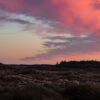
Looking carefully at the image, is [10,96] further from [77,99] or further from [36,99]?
[77,99]

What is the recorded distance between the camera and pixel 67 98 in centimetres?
2022

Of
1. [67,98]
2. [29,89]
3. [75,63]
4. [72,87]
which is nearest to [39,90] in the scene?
[29,89]

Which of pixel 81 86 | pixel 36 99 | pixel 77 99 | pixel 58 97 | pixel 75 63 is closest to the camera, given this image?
pixel 36 99

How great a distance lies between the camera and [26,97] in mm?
18141

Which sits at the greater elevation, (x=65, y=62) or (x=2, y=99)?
(x=65, y=62)

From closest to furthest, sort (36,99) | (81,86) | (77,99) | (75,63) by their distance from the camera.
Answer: (36,99), (77,99), (81,86), (75,63)

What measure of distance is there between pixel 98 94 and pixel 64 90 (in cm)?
288

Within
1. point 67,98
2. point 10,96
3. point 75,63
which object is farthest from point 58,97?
point 75,63

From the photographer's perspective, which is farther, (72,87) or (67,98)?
(72,87)

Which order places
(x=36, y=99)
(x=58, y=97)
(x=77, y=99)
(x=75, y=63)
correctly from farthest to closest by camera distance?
(x=75, y=63) → (x=77, y=99) → (x=58, y=97) → (x=36, y=99)

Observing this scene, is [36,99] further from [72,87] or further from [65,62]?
[65,62]

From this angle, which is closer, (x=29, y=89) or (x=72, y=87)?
(x=29, y=89)

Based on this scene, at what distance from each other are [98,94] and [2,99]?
22.8 feet

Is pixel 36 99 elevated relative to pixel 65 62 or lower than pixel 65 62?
lower
